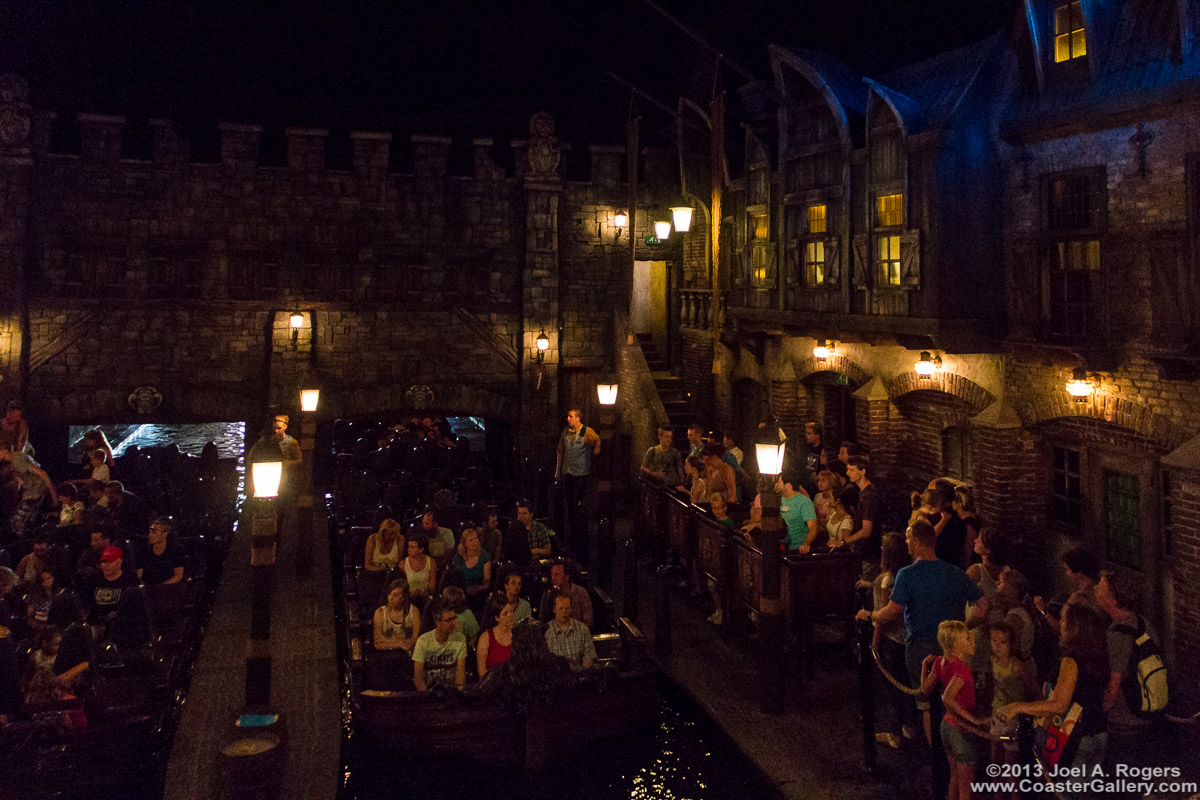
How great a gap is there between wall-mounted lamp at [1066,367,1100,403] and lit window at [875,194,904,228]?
11.1 feet

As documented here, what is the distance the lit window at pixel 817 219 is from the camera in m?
14.6

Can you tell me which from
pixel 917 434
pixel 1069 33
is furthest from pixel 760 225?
pixel 1069 33

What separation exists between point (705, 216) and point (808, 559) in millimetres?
11716

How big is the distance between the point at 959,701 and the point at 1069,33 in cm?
851

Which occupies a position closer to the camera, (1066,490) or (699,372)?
(1066,490)

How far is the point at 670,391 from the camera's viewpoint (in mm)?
19781

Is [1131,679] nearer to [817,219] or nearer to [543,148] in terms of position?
[817,219]

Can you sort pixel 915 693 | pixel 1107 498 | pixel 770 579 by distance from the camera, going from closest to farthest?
pixel 915 693, pixel 770 579, pixel 1107 498

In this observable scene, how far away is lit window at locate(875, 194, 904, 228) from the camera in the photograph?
41.9ft

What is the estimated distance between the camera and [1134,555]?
33.7 feet

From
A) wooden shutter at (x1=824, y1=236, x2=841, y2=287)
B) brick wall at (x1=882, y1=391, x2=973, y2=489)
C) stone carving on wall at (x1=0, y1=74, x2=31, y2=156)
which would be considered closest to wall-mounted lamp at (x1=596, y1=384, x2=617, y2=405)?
wooden shutter at (x1=824, y1=236, x2=841, y2=287)

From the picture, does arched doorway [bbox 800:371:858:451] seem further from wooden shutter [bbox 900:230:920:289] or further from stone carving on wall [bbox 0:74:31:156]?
stone carving on wall [bbox 0:74:31:156]

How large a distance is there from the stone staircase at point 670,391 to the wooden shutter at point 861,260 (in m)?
5.83

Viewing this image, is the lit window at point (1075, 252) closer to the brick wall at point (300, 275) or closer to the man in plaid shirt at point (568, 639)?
the man in plaid shirt at point (568, 639)
